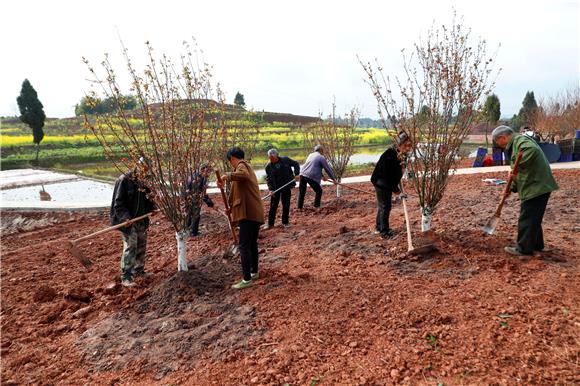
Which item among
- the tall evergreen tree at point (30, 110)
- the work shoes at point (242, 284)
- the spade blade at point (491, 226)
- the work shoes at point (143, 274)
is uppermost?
the tall evergreen tree at point (30, 110)

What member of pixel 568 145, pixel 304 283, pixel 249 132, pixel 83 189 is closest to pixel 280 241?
pixel 304 283

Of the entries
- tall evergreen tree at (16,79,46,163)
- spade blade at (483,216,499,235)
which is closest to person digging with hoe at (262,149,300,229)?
spade blade at (483,216,499,235)

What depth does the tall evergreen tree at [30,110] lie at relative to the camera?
93.6 ft

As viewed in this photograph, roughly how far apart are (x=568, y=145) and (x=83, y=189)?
64.6 ft

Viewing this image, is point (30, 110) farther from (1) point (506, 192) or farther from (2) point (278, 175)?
(1) point (506, 192)

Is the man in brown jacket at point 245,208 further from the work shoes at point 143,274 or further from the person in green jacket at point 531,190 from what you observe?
the person in green jacket at point 531,190

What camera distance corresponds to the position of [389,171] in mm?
5434

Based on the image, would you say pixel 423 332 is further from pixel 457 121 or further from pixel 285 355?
pixel 457 121

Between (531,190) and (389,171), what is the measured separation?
1.84 metres

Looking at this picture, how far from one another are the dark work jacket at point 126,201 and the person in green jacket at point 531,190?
15.0 ft

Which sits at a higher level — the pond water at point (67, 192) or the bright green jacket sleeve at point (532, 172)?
the bright green jacket sleeve at point (532, 172)

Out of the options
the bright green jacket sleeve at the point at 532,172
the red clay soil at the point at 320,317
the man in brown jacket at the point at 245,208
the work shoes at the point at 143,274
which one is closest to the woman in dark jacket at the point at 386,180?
the red clay soil at the point at 320,317

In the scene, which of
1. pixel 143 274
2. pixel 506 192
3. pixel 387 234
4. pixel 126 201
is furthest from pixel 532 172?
pixel 143 274

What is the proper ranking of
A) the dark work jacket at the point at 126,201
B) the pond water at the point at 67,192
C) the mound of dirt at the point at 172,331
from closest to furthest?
1. the mound of dirt at the point at 172,331
2. the dark work jacket at the point at 126,201
3. the pond water at the point at 67,192
